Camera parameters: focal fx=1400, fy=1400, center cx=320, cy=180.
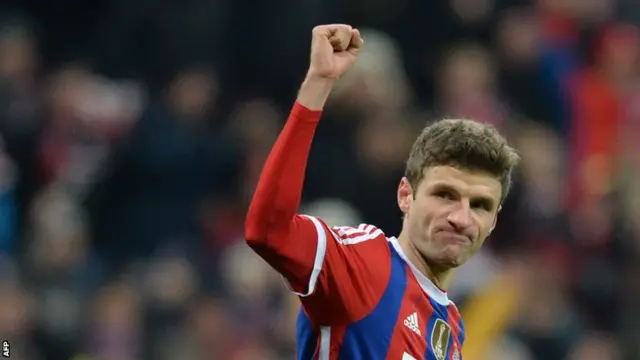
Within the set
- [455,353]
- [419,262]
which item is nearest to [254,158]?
[455,353]

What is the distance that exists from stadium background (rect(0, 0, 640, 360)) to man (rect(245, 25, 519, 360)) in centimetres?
362

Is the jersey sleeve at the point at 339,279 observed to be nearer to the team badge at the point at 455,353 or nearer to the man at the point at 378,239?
the man at the point at 378,239

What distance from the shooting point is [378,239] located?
3.84m

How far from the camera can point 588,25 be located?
1078 cm

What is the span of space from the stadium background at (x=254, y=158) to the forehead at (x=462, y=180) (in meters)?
3.74

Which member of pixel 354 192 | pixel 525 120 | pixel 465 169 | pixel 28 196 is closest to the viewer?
pixel 465 169

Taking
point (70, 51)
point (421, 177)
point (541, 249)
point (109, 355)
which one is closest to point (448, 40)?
point (541, 249)

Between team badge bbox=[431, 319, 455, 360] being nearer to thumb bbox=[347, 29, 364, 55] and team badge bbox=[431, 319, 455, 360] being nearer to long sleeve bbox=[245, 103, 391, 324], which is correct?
long sleeve bbox=[245, 103, 391, 324]

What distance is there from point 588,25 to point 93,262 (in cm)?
452

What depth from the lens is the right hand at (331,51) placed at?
3.45m

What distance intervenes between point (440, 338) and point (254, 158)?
16.4 ft

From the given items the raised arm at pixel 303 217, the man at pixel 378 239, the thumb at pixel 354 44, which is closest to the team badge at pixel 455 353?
the man at pixel 378 239

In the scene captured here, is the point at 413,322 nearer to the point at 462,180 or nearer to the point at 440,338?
the point at 440,338

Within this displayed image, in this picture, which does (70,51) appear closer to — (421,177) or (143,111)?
(143,111)
